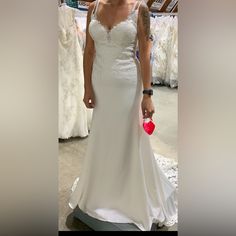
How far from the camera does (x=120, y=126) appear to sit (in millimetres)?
1292

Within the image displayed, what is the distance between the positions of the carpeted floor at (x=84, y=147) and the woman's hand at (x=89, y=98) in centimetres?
15

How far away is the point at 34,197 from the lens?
1.11 meters

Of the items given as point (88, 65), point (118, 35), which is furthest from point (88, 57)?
point (118, 35)

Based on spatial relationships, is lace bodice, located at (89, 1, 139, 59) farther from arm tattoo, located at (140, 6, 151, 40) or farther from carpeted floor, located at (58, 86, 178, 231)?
carpeted floor, located at (58, 86, 178, 231)

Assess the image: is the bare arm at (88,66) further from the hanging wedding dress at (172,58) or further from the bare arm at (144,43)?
the hanging wedding dress at (172,58)

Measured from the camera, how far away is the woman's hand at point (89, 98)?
4.17 feet

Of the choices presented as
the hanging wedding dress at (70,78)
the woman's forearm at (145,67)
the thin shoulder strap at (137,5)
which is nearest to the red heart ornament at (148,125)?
the woman's forearm at (145,67)

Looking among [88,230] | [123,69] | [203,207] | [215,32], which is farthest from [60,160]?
[215,32]

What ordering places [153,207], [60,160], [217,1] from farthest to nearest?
[153,207] < [60,160] < [217,1]

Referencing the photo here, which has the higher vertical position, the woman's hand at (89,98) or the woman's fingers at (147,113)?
the woman's hand at (89,98)

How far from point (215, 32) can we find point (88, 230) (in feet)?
2.79

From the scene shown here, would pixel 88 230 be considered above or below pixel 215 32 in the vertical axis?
below

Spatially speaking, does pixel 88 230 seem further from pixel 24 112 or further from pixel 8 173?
pixel 24 112

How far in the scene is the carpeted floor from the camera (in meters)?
1.20
